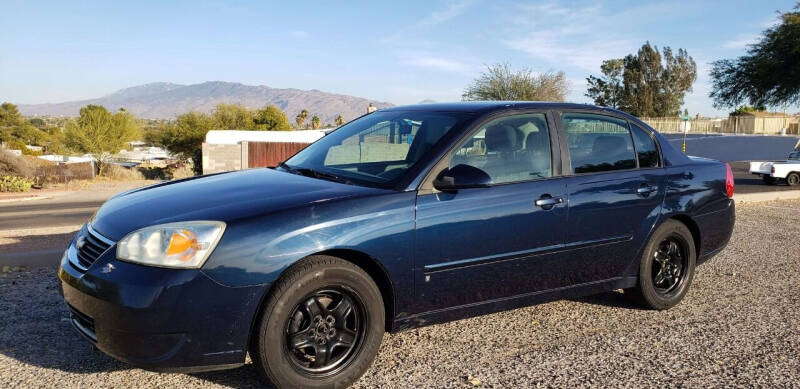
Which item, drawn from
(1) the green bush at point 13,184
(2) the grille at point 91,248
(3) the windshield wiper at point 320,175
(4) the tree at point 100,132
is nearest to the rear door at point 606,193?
(3) the windshield wiper at point 320,175

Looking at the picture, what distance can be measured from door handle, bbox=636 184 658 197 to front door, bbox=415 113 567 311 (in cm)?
81

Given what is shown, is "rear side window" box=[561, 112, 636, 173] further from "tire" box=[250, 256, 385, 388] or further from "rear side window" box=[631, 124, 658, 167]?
"tire" box=[250, 256, 385, 388]

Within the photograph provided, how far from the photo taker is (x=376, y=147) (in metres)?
4.64

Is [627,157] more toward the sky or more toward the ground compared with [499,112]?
more toward the ground

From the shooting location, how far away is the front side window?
13.3ft

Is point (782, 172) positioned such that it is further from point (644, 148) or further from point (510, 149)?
point (510, 149)

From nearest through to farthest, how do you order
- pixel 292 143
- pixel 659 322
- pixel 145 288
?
pixel 145 288 → pixel 659 322 → pixel 292 143

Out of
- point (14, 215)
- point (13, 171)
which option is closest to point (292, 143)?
point (13, 171)

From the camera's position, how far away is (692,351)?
163 inches

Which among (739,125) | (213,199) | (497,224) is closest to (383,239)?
(497,224)

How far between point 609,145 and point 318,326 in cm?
271

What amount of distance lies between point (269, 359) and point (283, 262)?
49 centimetres

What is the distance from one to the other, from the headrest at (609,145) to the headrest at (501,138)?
0.74 meters

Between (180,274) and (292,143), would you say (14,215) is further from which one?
(292,143)
